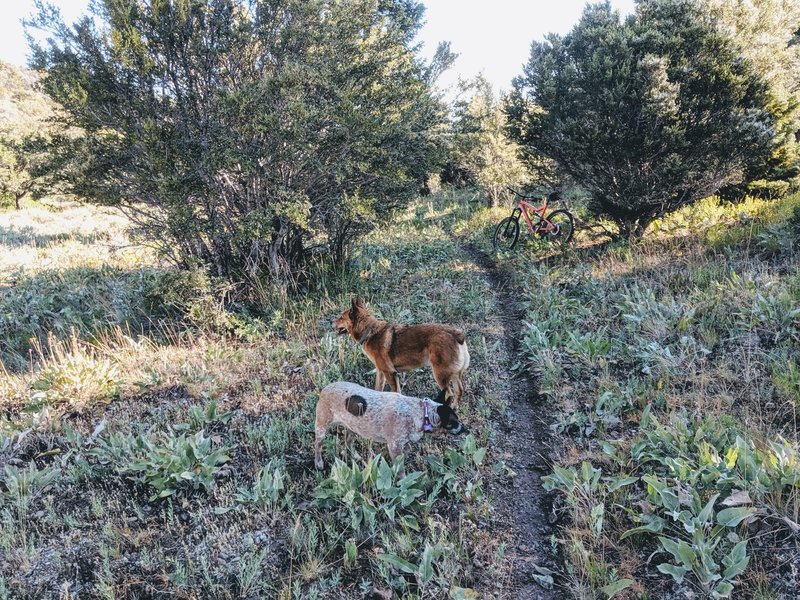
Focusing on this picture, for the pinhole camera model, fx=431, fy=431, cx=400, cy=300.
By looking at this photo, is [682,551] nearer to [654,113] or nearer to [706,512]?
[706,512]

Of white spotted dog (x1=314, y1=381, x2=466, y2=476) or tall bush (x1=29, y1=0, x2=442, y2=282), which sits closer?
white spotted dog (x1=314, y1=381, x2=466, y2=476)

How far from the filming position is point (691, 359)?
474 centimetres

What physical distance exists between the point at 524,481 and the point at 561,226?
29.0 feet

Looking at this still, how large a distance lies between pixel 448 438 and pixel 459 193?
18.9 metres

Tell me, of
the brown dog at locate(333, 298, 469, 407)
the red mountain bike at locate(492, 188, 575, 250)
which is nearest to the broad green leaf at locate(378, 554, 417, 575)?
the brown dog at locate(333, 298, 469, 407)

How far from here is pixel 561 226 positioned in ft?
36.9

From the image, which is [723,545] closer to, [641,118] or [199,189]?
[199,189]

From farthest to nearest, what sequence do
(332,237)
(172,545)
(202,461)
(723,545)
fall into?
(332,237), (202,461), (172,545), (723,545)

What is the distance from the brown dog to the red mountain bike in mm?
7044

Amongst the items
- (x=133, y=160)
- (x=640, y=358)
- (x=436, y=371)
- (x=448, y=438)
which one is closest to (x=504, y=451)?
(x=448, y=438)

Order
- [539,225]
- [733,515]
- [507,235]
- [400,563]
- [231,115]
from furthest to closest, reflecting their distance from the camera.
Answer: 1. [507,235]
2. [539,225]
3. [231,115]
4. [400,563]
5. [733,515]

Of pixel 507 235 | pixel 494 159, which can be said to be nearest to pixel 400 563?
pixel 507 235

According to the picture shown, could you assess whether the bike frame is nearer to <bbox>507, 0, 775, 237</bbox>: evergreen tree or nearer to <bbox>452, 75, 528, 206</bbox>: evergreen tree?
<bbox>507, 0, 775, 237</bbox>: evergreen tree

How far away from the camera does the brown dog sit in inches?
174
